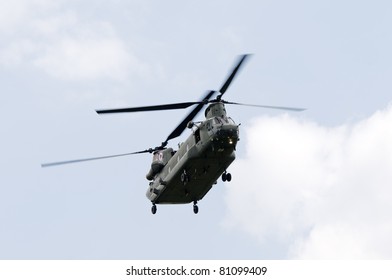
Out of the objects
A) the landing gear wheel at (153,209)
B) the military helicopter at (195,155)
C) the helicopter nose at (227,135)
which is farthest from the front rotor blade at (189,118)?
the landing gear wheel at (153,209)

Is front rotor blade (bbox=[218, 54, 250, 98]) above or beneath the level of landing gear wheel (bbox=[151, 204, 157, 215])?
above

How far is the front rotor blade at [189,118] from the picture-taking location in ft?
251

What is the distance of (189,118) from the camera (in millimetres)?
78750

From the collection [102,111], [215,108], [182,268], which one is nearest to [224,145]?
[215,108]

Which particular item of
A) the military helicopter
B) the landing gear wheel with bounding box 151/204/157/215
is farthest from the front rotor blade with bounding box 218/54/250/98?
the landing gear wheel with bounding box 151/204/157/215

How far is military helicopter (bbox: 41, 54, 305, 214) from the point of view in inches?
2918

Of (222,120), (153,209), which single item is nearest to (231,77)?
(222,120)

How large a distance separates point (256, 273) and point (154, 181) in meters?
25.6

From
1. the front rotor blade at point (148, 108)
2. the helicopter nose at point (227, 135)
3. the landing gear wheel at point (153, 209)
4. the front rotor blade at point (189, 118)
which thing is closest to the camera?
the helicopter nose at point (227, 135)

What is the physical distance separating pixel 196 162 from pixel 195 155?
2.72 feet

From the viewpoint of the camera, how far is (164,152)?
277 ft

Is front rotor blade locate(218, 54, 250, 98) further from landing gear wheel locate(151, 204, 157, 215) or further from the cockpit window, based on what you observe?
landing gear wheel locate(151, 204, 157, 215)

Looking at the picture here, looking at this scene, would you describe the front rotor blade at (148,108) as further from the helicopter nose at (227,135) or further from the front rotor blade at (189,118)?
the helicopter nose at (227,135)

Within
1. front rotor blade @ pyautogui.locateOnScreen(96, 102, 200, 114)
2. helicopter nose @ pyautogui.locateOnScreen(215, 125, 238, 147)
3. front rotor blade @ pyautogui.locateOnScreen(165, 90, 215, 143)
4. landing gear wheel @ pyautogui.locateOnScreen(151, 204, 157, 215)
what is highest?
front rotor blade @ pyautogui.locateOnScreen(165, 90, 215, 143)
